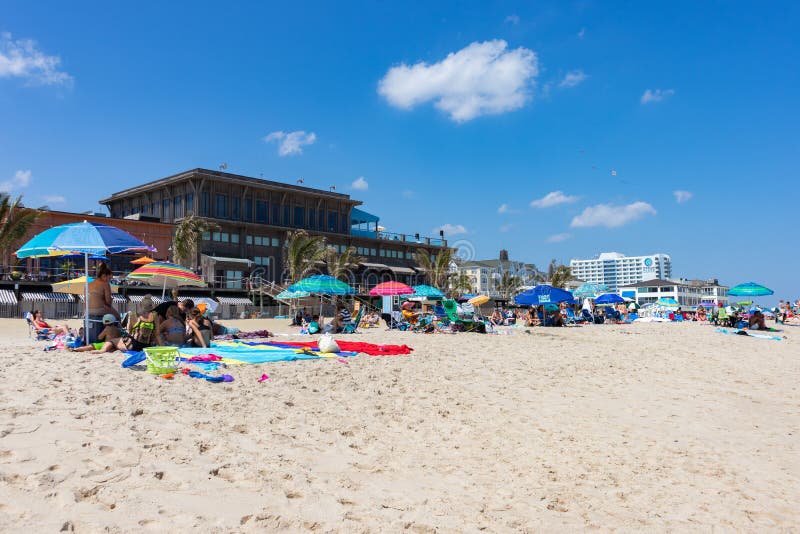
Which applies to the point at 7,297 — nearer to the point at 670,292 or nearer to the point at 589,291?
the point at 589,291

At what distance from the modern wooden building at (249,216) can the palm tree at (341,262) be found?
171 cm

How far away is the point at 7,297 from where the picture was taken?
87.5 ft

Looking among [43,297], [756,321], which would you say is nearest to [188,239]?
[43,297]

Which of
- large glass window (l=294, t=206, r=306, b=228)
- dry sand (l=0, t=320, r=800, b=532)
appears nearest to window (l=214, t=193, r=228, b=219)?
large glass window (l=294, t=206, r=306, b=228)

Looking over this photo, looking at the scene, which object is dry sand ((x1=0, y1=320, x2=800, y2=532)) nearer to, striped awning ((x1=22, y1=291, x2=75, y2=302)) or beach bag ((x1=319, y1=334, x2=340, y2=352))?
beach bag ((x1=319, y1=334, x2=340, y2=352))

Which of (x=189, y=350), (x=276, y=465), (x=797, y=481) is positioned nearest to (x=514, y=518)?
(x=276, y=465)

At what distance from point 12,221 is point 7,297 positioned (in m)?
4.44

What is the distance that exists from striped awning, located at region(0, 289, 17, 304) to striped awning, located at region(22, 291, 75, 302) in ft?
1.38

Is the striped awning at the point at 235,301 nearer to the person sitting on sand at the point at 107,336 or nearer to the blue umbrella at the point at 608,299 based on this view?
the blue umbrella at the point at 608,299

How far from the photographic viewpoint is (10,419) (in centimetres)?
418

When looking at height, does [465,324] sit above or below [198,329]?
below

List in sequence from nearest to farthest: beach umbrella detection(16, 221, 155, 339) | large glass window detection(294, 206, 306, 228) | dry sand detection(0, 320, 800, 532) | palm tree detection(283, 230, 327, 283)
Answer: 1. dry sand detection(0, 320, 800, 532)
2. beach umbrella detection(16, 221, 155, 339)
3. palm tree detection(283, 230, 327, 283)
4. large glass window detection(294, 206, 306, 228)

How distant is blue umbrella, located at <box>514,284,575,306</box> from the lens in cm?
2189

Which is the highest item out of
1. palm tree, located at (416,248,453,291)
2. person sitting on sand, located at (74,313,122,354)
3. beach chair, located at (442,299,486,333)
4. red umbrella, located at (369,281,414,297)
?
palm tree, located at (416,248,453,291)
